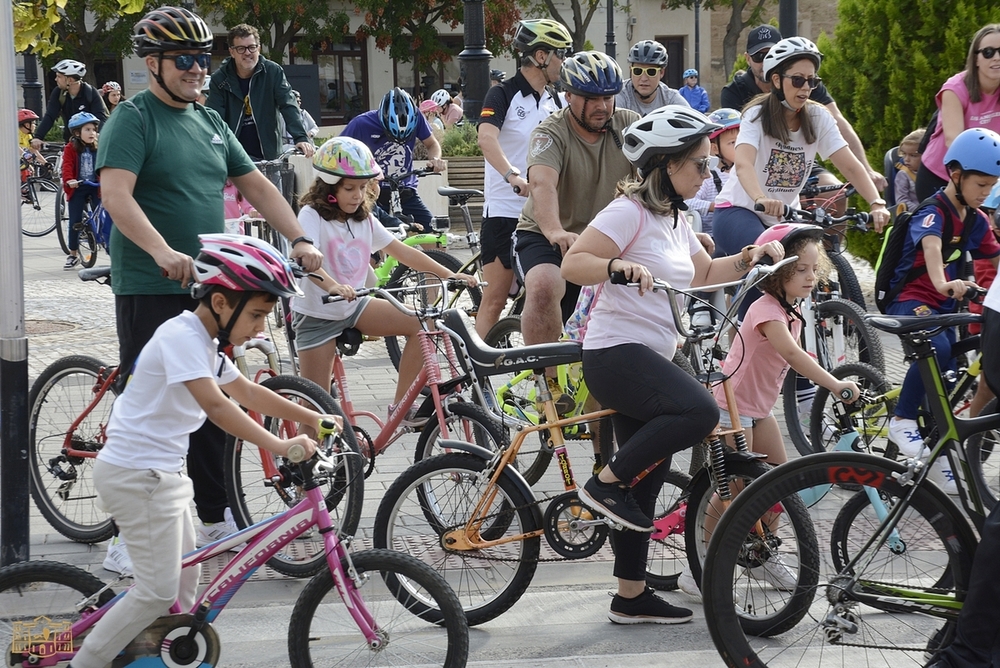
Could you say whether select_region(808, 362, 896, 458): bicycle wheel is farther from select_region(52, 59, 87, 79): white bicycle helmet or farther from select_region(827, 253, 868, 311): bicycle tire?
select_region(52, 59, 87, 79): white bicycle helmet

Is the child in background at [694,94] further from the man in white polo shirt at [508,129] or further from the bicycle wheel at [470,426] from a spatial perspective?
the bicycle wheel at [470,426]

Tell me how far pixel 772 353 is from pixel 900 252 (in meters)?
1.27

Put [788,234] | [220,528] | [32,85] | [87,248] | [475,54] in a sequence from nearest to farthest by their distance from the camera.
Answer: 1. [788,234]
2. [220,528]
3. [87,248]
4. [475,54]
5. [32,85]

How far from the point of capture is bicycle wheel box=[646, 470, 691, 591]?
176 inches

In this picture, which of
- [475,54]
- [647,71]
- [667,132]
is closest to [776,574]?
[667,132]

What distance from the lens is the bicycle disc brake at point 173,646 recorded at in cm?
360

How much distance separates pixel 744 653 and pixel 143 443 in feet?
6.13

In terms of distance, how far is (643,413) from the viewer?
4.18 m

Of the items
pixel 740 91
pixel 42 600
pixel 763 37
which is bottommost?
pixel 42 600

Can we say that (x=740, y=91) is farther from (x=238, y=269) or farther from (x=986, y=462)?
(x=238, y=269)

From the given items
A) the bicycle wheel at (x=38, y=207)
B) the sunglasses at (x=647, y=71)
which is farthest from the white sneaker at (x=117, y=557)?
the bicycle wheel at (x=38, y=207)

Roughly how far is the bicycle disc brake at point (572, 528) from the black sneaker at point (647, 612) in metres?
0.23

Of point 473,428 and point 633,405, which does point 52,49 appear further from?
point 633,405

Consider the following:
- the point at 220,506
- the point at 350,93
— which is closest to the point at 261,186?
the point at 220,506
